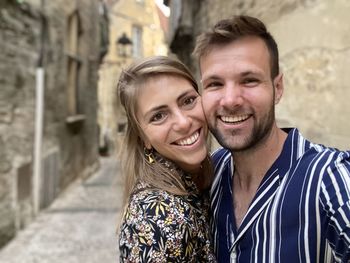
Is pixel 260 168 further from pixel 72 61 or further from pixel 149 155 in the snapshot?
pixel 72 61

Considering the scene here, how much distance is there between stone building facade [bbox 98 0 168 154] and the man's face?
15.3 meters

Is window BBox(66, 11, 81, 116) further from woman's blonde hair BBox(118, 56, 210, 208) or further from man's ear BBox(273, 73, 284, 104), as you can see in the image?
man's ear BBox(273, 73, 284, 104)

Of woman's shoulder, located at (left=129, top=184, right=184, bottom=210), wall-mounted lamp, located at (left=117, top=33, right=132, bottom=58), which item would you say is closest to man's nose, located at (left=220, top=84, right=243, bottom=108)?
woman's shoulder, located at (left=129, top=184, right=184, bottom=210)

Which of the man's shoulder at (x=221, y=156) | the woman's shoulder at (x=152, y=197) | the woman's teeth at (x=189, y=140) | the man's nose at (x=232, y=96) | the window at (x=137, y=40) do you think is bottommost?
the woman's shoulder at (x=152, y=197)

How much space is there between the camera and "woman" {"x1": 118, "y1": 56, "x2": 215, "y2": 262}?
1.08m

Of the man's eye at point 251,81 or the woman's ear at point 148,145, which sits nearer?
the man's eye at point 251,81

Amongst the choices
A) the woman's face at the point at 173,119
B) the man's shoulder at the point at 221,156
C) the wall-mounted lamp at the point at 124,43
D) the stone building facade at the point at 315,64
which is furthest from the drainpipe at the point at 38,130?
the wall-mounted lamp at the point at 124,43

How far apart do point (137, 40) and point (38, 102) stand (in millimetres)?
16064

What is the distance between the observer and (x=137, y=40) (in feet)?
70.8

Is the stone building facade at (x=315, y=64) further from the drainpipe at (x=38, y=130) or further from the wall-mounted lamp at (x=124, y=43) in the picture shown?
the wall-mounted lamp at (x=124, y=43)

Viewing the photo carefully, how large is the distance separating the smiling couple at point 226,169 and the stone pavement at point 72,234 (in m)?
1.87

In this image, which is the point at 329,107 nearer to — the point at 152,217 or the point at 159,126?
the point at 159,126

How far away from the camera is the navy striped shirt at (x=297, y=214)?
A: 0.90 m

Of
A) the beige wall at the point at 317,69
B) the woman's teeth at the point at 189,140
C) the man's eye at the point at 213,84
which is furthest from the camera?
the beige wall at the point at 317,69
